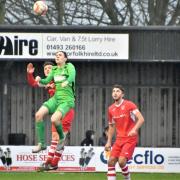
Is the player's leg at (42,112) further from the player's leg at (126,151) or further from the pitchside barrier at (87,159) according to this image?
the pitchside barrier at (87,159)

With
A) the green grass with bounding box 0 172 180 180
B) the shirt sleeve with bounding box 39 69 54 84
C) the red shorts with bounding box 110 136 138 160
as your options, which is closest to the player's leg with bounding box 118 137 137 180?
the red shorts with bounding box 110 136 138 160

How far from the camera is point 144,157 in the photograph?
24062mm

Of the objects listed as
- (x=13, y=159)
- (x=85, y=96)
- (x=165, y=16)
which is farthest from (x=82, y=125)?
(x=165, y=16)

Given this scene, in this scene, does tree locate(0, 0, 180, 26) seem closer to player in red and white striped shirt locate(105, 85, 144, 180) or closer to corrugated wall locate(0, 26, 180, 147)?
corrugated wall locate(0, 26, 180, 147)

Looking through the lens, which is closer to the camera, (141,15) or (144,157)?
(144,157)

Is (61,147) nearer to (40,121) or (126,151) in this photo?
(40,121)

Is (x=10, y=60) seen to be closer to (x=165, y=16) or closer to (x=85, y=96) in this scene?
(x=85, y=96)

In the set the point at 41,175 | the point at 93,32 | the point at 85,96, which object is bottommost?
the point at 41,175

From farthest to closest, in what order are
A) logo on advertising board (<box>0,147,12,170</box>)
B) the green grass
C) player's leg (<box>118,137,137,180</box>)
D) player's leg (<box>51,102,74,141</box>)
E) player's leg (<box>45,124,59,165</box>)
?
logo on advertising board (<box>0,147,12,170</box>), the green grass, player's leg (<box>118,137,137,180</box>), player's leg (<box>45,124,59,165</box>), player's leg (<box>51,102,74,141</box>)

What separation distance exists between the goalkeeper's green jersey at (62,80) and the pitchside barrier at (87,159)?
22.2ft

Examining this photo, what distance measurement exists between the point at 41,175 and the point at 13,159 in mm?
1663

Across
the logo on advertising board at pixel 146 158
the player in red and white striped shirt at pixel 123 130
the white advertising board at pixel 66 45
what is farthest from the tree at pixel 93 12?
the player in red and white striped shirt at pixel 123 130

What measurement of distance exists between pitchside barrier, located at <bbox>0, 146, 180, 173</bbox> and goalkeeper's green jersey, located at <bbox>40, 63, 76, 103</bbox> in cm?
676

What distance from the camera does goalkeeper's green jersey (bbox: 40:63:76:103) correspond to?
1700 cm
